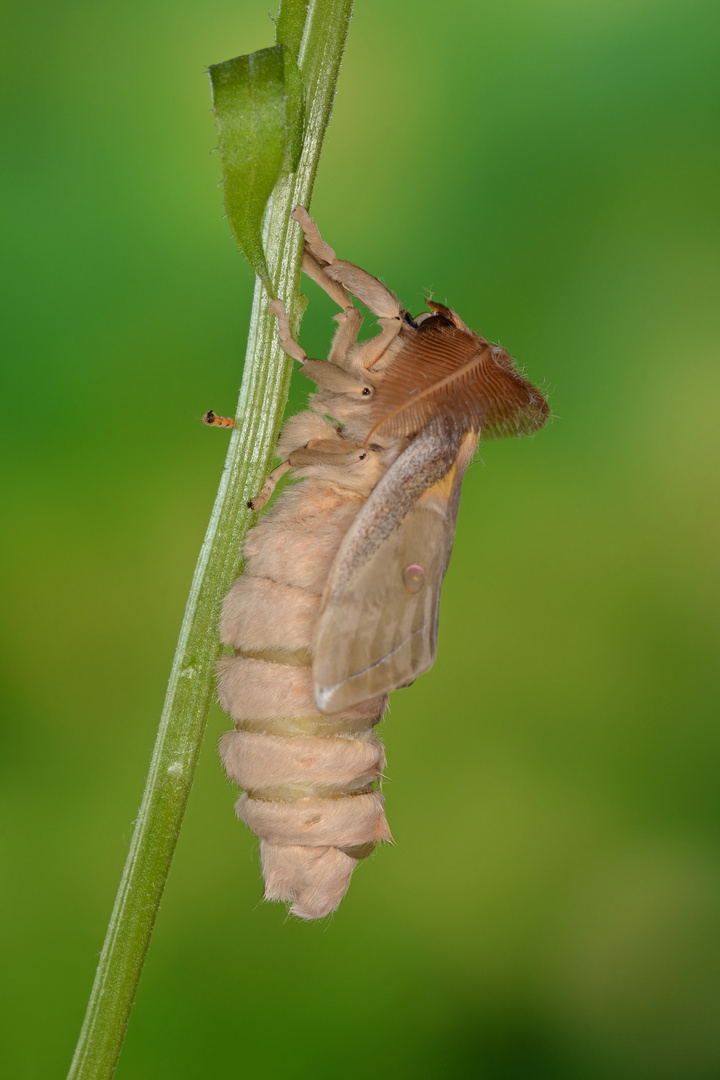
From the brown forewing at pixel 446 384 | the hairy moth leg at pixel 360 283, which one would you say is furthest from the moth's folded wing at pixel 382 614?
the hairy moth leg at pixel 360 283

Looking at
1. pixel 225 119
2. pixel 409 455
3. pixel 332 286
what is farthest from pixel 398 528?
pixel 225 119

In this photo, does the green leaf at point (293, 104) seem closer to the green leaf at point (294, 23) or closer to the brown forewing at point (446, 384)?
the green leaf at point (294, 23)

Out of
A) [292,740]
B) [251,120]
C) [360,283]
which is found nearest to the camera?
[251,120]

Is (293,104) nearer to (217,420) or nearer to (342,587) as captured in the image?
(217,420)

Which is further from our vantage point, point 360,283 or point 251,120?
point 360,283

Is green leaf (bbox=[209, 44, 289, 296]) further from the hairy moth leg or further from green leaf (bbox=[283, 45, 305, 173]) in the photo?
the hairy moth leg

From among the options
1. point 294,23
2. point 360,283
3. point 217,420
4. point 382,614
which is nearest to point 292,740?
point 382,614

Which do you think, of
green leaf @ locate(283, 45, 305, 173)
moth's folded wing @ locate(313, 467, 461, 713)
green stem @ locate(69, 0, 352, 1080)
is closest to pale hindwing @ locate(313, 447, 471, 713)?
moth's folded wing @ locate(313, 467, 461, 713)
